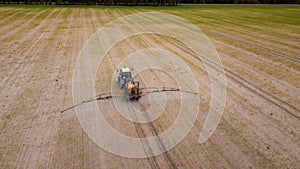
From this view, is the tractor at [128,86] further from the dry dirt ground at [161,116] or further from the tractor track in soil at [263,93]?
the tractor track in soil at [263,93]

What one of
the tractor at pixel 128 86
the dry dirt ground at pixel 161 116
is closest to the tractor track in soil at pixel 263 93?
the dry dirt ground at pixel 161 116

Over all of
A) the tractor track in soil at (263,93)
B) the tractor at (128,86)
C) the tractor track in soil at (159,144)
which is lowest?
the tractor track in soil at (159,144)

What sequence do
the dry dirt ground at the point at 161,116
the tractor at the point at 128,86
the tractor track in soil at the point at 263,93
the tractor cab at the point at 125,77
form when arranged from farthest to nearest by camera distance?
1. the tractor cab at the point at 125,77
2. the tractor at the point at 128,86
3. the tractor track in soil at the point at 263,93
4. the dry dirt ground at the point at 161,116

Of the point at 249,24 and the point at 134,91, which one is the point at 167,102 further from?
the point at 249,24

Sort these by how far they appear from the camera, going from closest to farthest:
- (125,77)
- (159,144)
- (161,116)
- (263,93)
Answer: (159,144) → (161,116) → (125,77) → (263,93)

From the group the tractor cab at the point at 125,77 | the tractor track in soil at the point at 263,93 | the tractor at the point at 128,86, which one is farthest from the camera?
the tractor cab at the point at 125,77

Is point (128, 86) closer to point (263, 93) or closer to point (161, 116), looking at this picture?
point (161, 116)

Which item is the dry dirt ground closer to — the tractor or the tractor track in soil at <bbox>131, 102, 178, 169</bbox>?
the tractor track in soil at <bbox>131, 102, 178, 169</bbox>

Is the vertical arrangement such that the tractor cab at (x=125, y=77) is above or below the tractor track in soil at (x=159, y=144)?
above

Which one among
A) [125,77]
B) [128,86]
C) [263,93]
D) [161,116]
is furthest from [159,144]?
[263,93]
